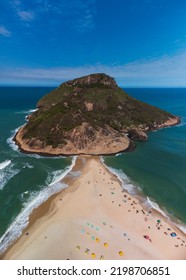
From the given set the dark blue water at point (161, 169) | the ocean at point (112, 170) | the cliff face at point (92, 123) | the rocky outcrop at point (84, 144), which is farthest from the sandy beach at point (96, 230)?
the cliff face at point (92, 123)

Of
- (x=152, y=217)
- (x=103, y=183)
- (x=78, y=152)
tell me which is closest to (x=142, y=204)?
(x=152, y=217)

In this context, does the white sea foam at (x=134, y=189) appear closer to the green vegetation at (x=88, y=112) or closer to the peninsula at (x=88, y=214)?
the peninsula at (x=88, y=214)

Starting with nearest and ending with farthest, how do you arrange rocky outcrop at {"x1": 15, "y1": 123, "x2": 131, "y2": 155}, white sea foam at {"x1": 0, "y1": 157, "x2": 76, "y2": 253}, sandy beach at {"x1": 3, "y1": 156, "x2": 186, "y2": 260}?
sandy beach at {"x1": 3, "y1": 156, "x2": 186, "y2": 260}, white sea foam at {"x1": 0, "y1": 157, "x2": 76, "y2": 253}, rocky outcrop at {"x1": 15, "y1": 123, "x2": 131, "y2": 155}

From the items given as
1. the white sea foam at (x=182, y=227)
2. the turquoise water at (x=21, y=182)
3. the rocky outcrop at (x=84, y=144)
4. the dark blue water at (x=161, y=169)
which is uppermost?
the rocky outcrop at (x=84, y=144)

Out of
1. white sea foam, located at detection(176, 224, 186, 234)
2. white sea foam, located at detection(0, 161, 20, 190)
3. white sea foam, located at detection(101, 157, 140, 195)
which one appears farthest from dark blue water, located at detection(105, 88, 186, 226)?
white sea foam, located at detection(0, 161, 20, 190)

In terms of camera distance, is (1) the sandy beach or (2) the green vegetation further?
(2) the green vegetation

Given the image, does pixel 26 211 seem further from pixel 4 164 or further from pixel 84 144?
pixel 84 144

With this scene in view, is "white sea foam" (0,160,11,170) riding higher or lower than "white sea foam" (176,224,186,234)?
higher

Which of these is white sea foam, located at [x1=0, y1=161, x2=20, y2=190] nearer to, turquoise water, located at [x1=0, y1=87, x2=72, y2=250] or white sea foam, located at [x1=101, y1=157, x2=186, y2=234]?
turquoise water, located at [x1=0, y1=87, x2=72, y2=250]
